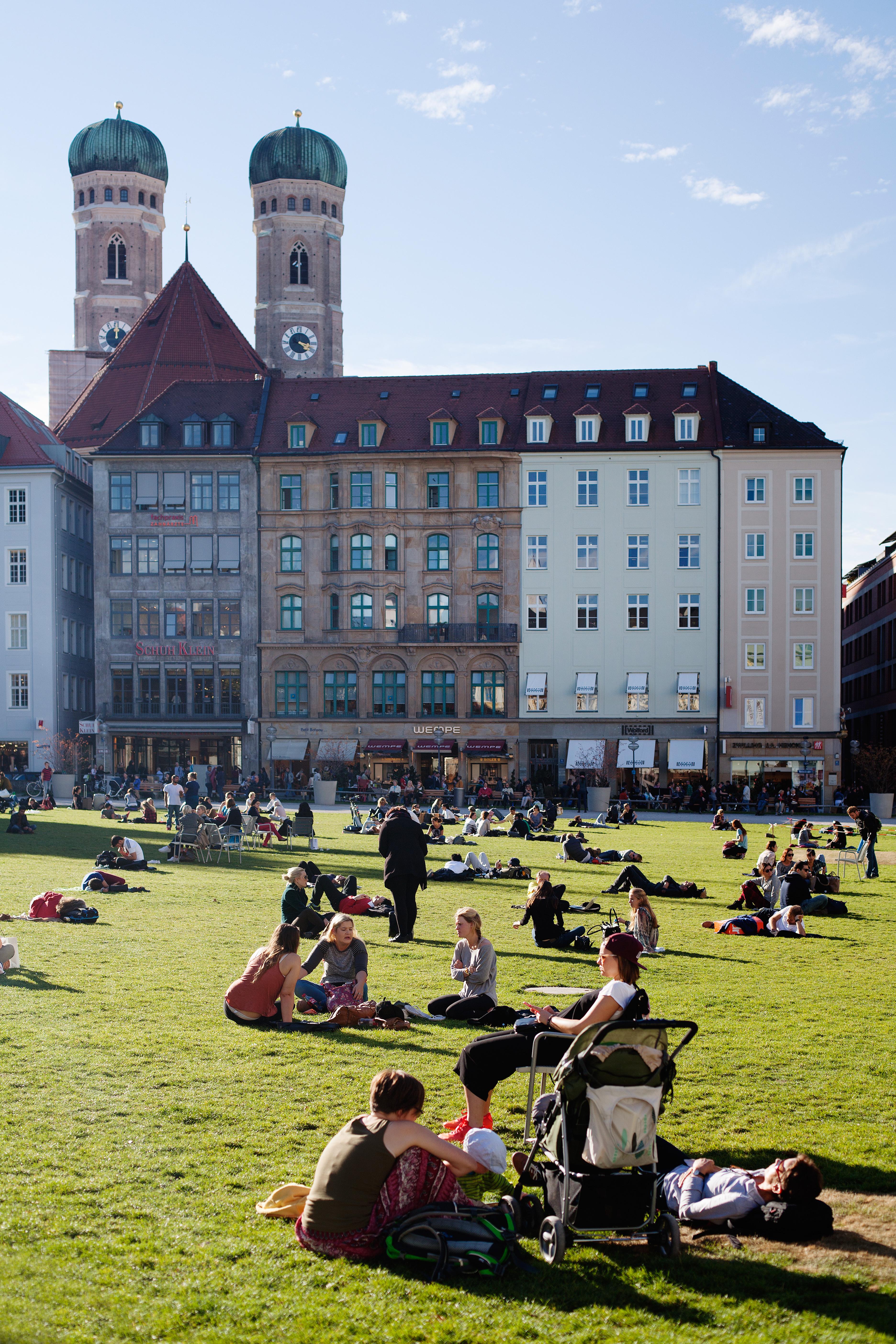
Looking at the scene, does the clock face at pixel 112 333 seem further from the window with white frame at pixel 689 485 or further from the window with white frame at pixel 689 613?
the window with white frame at pixel 689 613

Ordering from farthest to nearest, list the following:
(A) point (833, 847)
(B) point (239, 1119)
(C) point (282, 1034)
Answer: (A) point (833, 847)
(C) point (282, 1034)
(B) point (239, 1119)

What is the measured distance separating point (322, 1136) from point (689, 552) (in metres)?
62.6

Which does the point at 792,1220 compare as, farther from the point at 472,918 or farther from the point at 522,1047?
the point at 472,918

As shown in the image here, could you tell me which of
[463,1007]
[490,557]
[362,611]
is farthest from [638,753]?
[463,1007]

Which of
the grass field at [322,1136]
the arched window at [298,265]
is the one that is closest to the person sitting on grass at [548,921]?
the grass field at [322,1136]

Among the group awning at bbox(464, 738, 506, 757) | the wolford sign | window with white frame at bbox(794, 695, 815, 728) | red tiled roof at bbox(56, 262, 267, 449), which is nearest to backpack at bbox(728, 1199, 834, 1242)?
awning at bbox(464, 738, 506, 757)

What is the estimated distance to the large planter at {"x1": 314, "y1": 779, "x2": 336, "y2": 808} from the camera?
5994cm

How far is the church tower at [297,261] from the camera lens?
107 meters

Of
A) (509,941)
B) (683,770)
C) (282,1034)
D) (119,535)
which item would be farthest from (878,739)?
(282,1034)

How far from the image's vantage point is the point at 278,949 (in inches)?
498

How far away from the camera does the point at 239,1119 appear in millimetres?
9297

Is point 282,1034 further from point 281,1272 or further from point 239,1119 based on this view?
point 281,1272

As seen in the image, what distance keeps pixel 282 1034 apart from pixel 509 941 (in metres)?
6.84

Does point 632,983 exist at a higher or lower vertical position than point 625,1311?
higher
